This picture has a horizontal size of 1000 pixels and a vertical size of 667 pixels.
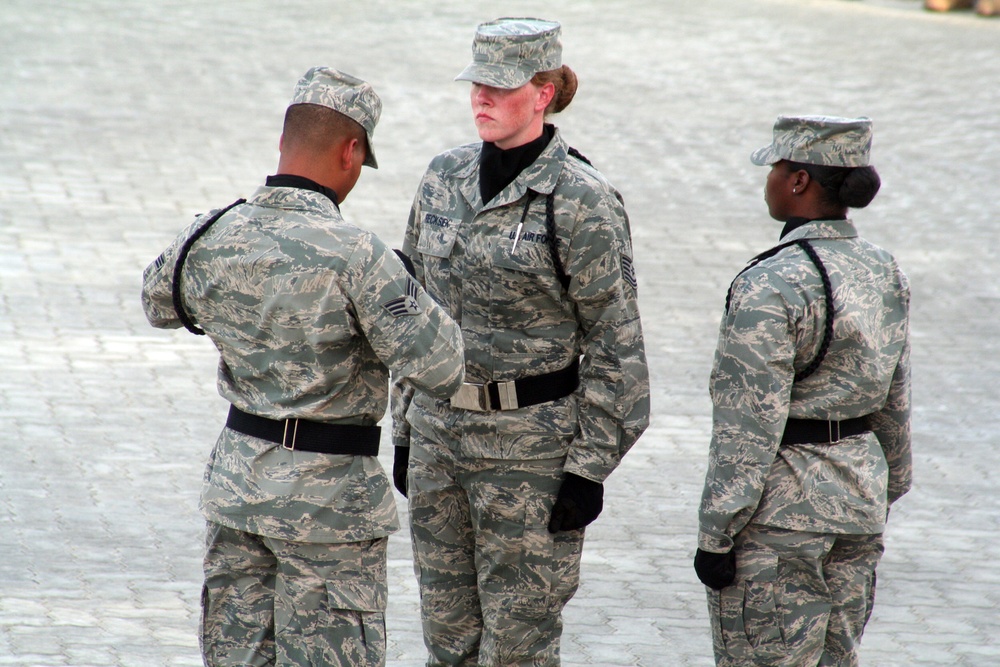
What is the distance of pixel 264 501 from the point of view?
3266 mm

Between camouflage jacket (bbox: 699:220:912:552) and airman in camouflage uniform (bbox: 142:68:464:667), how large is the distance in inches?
30.7

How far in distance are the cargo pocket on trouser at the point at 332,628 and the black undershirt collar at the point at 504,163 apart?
1221 millimetres

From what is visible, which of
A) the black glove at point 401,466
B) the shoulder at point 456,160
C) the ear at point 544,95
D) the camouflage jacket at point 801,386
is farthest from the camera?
the black glove at point 401,466

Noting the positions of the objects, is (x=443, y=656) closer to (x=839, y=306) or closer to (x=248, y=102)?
(x=839, y=306)

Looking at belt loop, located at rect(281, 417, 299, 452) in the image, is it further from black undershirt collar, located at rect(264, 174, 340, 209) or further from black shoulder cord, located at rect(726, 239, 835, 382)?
black shoulder cord, located at rect(726, 239, 835, 382)

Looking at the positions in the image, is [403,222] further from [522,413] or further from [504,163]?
[522,413]

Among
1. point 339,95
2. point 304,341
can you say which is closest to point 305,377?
point 304,341

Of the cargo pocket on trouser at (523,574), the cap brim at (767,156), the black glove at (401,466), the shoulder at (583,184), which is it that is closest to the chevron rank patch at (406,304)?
the shoulder at (583,184)

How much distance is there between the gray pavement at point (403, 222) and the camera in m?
5.35

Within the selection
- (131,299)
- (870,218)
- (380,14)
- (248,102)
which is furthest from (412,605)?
(380,14)

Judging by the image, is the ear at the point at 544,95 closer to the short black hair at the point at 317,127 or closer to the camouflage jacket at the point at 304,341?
the short black hair at the point at 317,127

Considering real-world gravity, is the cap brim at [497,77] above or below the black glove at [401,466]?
above

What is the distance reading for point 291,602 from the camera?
328 centimetres

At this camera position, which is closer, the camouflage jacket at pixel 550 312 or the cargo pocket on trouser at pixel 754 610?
the cargo pocket on trouser at pixel 754 610
